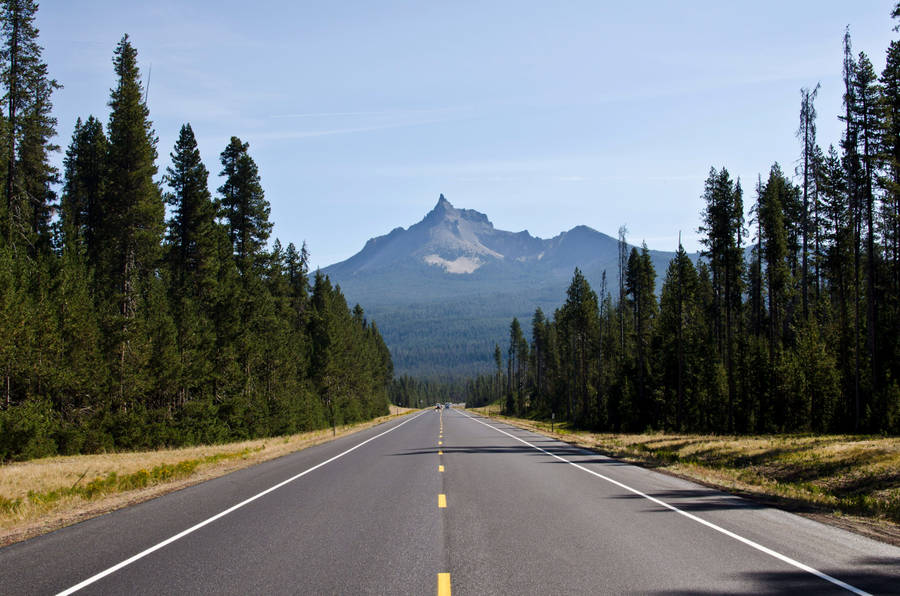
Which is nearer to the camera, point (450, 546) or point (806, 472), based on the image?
point (450, 546)

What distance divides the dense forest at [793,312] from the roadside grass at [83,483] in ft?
92.4

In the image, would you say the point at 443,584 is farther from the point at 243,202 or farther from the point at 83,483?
the point at 243,202

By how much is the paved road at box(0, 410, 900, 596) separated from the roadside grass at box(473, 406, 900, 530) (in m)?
1.68

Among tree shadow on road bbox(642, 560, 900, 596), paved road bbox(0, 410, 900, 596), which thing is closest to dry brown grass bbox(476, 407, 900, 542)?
paved road bbox(0, 410, 900, 596)

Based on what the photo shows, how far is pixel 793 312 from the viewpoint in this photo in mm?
56281

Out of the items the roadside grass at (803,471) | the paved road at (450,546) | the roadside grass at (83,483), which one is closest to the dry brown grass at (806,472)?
the roadside grass at (803,471)

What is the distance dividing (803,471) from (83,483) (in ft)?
67.0

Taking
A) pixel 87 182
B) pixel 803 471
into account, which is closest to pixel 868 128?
pixel 803 471

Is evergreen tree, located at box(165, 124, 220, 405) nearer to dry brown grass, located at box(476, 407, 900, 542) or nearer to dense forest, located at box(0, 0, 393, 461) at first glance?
dense forest, located at box(0, 0, 393, 461)

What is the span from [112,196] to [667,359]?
141 feet

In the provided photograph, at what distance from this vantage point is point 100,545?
9031mm

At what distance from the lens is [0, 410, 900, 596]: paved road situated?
22.3 feet

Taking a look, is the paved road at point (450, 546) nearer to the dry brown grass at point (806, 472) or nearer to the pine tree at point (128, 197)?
the dry brown grass at point (806, 472)

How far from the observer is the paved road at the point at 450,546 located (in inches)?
268
